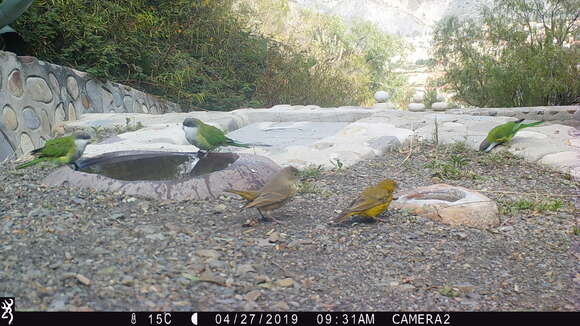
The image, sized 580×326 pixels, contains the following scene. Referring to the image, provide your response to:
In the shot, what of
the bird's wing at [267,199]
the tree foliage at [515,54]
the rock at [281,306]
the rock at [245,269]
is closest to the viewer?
the rock at [281,306]

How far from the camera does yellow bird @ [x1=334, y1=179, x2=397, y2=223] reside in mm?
3037

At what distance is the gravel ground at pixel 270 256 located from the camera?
217 centimetres

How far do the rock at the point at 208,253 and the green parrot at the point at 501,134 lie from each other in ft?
9.91

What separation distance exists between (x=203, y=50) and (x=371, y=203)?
22.6ft

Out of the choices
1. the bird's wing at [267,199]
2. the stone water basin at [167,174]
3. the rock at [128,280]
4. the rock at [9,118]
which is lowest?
the rock at [128,280]

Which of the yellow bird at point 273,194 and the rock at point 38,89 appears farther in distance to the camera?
the rock at point 38,89

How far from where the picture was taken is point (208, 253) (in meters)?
2.58

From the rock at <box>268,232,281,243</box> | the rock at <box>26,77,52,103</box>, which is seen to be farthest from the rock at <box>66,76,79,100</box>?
the rock at <box>268,232,281,243</box>

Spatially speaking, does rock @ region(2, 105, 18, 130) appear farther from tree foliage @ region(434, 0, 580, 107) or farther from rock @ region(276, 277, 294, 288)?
tree foliage @ region(434, 0, 580, 107)

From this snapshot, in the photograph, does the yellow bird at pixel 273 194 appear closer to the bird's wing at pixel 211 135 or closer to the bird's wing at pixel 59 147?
the bird's wing at pixel 211 135

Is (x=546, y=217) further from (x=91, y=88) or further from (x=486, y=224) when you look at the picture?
(x=91, y=88)

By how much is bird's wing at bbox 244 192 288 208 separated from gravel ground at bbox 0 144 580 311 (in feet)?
0.46

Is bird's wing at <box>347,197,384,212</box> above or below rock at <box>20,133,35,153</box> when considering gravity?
A: below

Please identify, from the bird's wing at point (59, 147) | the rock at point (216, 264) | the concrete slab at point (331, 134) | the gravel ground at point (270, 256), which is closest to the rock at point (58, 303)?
the gravel ground at point (270, 256)
